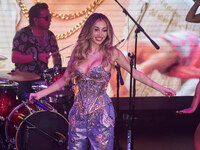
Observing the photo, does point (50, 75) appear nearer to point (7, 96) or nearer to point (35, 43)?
point (7, 96)

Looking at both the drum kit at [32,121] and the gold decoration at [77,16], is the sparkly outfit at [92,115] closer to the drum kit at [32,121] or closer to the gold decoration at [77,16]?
the drum kit at [32,121]

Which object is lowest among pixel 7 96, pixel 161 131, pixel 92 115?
pixel 161 131

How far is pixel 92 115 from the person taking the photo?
2922 millimetres

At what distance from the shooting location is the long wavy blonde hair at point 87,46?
3039 mm

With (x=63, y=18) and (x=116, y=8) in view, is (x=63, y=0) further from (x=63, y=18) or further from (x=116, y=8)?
(x=116, y=8)

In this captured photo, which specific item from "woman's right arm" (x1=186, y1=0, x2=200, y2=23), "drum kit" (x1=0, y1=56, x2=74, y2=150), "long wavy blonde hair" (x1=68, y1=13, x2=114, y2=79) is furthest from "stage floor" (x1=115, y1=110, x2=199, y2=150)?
"long wavy blonde hair" (x1=68, y1=13, x2=114, y2=79)

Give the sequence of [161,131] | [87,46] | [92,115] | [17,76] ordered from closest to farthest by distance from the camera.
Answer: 1. [92,115]
2. [87,46]
3. [17,76]
4. [161,131]

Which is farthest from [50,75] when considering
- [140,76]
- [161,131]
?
[161,131]

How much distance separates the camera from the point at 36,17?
578 cm

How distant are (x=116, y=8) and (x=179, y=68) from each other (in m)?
1.63

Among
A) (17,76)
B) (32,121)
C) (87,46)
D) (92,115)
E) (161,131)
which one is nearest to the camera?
(92,115)

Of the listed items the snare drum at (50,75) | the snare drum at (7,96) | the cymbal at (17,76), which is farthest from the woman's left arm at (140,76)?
the snare drum at (7,96)

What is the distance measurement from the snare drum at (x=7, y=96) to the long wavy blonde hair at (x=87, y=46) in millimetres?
1839

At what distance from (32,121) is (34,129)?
11 cm
